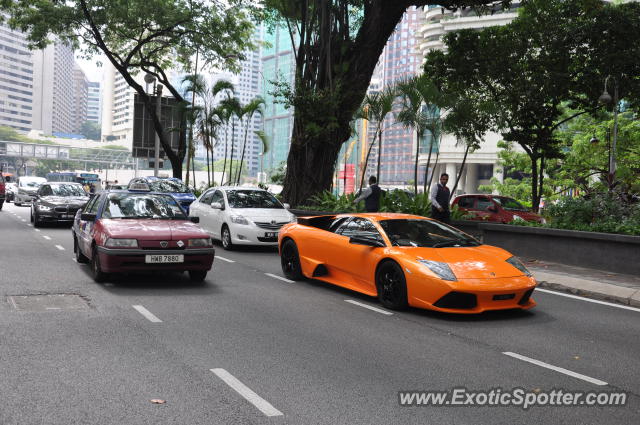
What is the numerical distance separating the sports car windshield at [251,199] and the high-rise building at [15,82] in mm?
182316

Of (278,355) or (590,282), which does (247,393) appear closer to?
(278,355)

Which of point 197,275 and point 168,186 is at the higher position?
point 168,186

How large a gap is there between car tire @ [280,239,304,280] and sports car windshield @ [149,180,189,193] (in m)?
13.3

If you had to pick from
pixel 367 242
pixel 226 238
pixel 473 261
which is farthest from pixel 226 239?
pixel 473 261

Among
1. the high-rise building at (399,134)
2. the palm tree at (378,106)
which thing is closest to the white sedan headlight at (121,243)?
the palm tree at (378,106)

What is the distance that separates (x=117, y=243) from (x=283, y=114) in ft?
456

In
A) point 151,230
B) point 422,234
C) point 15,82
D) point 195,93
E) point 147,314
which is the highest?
point 15,82

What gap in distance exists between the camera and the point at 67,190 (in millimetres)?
22406

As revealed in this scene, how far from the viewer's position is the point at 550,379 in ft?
18.0

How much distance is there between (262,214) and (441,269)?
26.9ft

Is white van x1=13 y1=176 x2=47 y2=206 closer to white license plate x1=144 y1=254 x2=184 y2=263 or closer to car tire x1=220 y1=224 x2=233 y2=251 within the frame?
car tire x1=220 y1=224 x2=233 y2=251

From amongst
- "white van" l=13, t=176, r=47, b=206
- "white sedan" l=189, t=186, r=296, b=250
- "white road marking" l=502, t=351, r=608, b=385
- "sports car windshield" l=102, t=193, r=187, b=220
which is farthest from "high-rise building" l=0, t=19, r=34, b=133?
"white road marking" l=502, t=351, r=608, b=385

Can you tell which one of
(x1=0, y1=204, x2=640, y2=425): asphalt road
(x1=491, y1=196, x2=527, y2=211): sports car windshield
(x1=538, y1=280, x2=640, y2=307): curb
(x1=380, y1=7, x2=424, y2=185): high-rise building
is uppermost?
(x1=380, y1=7, x2=424, y2=185): high-rise building

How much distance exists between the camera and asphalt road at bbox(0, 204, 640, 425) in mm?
4516
